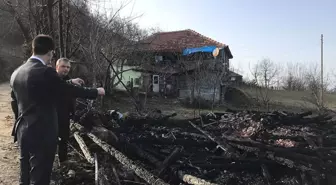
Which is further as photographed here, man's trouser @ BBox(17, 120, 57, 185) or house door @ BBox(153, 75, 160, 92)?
house door @ BBox(153, 75, 160, 92)

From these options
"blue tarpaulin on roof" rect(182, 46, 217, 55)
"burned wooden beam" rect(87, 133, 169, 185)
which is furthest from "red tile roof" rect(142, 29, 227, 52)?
"burned wooden beam" rect(87, 133, 169, 185)

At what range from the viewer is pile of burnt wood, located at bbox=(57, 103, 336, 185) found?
5.20 meters

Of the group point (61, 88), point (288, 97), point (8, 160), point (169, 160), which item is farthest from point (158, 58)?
point (61, 88)

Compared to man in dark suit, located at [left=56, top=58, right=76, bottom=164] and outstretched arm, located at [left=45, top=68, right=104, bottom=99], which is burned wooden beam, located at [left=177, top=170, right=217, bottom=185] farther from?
man in dark suit, located at [left=56, top=58, right=76, bottom=164]

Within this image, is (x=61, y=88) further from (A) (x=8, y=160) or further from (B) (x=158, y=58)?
(B) (x=158, y=58)

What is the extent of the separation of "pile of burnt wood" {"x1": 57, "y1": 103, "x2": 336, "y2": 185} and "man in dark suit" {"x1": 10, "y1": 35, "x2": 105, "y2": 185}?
44.9 inches

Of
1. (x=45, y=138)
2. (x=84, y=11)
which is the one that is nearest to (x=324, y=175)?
(x=45, y=138)

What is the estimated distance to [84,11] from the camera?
569 inches

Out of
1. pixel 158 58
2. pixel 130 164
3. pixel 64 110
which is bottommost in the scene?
pixel 130 164

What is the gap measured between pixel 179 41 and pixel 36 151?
33.8 meters

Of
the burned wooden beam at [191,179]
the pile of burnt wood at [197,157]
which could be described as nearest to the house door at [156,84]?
the pile of burnt wood at [197,157]

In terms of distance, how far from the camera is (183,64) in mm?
28125

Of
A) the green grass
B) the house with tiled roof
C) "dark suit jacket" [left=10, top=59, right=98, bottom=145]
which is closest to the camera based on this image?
"dark suit jacket" [left=10, top=59, right=98, bottom=145]

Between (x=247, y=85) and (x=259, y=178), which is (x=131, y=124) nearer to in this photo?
(x=259, y=178)
